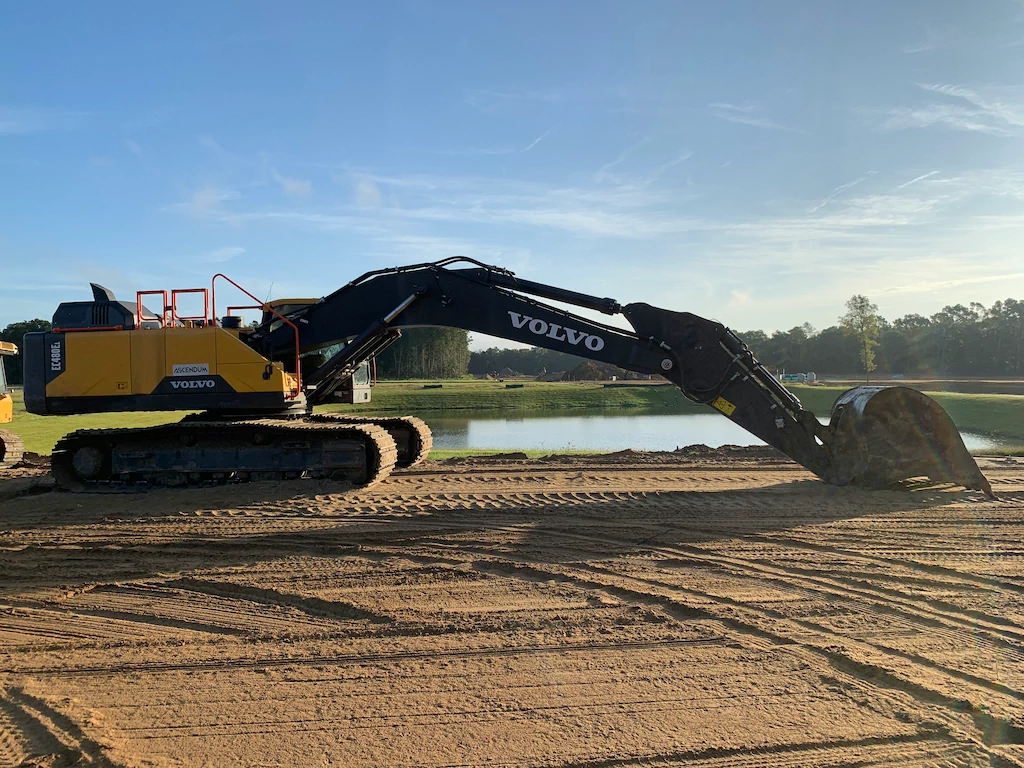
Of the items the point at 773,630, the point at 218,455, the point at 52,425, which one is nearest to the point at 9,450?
the point at 218,455

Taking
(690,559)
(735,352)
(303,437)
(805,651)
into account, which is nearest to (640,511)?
(690,559)

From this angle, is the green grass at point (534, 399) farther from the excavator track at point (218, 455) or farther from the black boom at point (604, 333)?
the black boom at point (604, 333)

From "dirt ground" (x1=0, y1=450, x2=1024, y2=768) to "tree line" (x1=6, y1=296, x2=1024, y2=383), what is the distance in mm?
56892

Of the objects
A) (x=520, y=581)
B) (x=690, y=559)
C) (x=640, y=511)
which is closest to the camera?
(x=520, y=581)

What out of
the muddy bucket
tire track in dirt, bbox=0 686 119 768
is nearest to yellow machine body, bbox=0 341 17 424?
tire track in dirt, bbox=0 686 119 768

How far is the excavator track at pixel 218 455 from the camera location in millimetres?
9500

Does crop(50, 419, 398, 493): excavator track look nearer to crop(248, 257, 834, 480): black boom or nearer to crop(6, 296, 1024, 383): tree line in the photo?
crop(248, 257, 834, 480): black boom

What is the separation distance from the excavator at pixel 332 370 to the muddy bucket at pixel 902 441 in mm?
16

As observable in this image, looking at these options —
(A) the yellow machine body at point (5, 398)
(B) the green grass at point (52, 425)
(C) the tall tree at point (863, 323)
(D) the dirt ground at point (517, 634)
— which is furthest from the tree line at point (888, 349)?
(D) the dirt ground at point (517, 634)

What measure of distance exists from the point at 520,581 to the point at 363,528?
2397 millimetres

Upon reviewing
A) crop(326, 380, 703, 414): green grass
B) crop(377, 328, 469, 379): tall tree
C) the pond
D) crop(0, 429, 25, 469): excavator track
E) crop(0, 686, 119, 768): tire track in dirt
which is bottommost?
crop(0, 686, 119, 768): tire track in dirt

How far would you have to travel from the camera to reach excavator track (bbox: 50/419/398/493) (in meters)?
9.50

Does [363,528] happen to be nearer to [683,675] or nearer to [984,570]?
[683,675]

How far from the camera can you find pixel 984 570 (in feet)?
19.2
